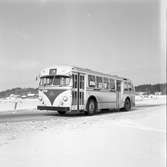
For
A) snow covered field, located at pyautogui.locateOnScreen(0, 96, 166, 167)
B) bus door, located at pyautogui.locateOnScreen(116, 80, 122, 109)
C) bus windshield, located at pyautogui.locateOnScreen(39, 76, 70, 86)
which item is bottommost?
snow covered field, located at pyautogui.locateOnScreen(0, 96, 166, 167)

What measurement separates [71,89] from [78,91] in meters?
0.62

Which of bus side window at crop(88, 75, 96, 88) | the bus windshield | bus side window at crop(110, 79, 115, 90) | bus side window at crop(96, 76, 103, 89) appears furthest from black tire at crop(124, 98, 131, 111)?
the bus windshield

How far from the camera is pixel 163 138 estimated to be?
19.3 feet

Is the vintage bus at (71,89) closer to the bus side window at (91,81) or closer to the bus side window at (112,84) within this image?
the bus side window at (91,81)

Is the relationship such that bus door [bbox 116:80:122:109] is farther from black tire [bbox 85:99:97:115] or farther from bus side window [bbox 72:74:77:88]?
bus side window [bbox 72:74:77:88]

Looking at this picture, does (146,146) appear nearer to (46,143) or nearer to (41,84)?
(46,143)

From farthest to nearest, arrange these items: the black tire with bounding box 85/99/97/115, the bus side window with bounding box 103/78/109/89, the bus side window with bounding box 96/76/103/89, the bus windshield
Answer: the bus side window with bounding box 103/78/109/89
the bus side window with bounding box 96/76/103/89
the black tire with bounding box 85/99/97/115
the bus windshield

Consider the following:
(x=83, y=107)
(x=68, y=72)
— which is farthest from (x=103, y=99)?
(x=68, y=72)

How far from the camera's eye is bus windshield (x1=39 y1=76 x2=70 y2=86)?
13.7m

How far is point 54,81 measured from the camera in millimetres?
14023

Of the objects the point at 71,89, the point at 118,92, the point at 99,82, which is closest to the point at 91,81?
the point at 99,82

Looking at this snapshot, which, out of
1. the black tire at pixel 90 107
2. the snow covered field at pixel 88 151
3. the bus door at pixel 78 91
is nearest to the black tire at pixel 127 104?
the black tire at pixel 90 107

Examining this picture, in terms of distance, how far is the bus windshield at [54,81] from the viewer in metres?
13.7

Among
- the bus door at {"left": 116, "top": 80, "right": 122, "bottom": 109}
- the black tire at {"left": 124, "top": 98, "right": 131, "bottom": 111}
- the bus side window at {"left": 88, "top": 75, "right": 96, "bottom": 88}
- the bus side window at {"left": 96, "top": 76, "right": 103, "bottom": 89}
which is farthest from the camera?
the black tire at {"left": 124, "top": 98, "right": 131, "bottom": 111}
